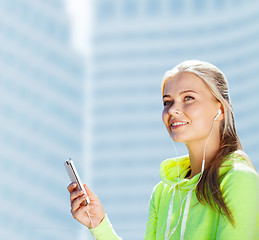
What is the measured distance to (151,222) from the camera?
4.07 feet

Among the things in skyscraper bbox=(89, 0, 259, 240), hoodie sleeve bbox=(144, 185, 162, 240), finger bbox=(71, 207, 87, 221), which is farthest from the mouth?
skyscraper bbox=(89, 0, 259, 240)

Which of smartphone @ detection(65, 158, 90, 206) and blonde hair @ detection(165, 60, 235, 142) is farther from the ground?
blonde hair @ detection(165, 60, 235, 142)

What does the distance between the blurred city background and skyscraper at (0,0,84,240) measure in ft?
0.31

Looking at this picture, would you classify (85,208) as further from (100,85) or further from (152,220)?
(100,85)

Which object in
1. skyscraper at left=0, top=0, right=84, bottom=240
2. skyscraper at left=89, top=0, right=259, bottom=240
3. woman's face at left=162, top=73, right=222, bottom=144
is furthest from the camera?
skyscraper at left=0, top=0, right=84, bottom=240

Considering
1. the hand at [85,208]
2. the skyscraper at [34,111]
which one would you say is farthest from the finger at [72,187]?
the skyscraper at [34,111]

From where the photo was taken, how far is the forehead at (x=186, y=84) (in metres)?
1.13

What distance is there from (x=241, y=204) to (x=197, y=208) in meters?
0.15

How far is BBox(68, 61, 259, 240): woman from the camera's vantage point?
0.97 meters

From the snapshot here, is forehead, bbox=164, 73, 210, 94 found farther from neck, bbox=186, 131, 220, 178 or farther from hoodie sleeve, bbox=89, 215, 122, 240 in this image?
hoodie sleeve, bbox=89, 215, 122, 240

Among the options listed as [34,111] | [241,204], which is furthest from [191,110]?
[34,111]

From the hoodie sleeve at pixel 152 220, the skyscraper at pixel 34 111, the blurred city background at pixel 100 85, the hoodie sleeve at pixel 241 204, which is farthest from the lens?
the skyscraper at pixel 34 111

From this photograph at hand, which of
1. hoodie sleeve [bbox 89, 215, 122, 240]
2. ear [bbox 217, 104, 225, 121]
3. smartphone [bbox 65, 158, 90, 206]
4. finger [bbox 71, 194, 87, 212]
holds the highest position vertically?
ear [bbox 217, 104, 225, 121]

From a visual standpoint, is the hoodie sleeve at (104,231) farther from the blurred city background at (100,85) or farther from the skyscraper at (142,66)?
the blurred city background at (100,85)
